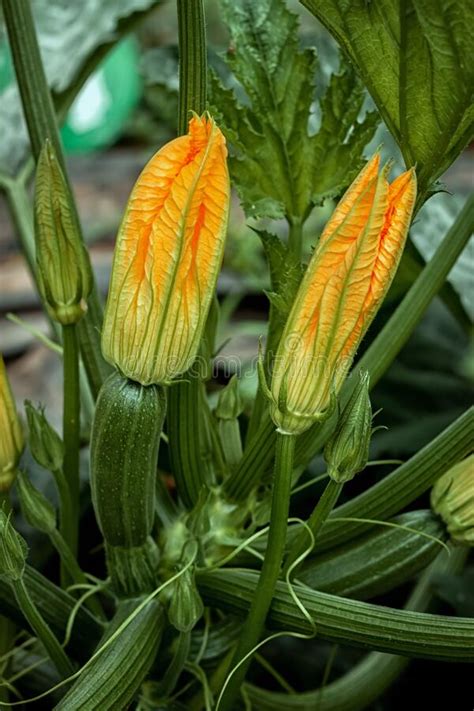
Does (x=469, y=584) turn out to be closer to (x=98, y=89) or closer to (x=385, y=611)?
(x=385, y=611)

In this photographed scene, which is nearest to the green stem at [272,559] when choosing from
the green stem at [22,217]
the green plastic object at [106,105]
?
the green stem at [22,217]

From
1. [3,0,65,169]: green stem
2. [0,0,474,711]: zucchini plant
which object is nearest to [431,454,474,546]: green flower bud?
[0,0,474,711]: zucchini plant

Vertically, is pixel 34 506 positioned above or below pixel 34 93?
below

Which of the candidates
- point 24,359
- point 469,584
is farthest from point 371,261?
point 24,359

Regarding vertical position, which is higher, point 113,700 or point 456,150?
point 456,150

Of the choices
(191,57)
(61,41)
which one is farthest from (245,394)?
(61,41)

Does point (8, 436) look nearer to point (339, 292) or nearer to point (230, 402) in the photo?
point (230, 402)
